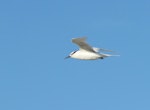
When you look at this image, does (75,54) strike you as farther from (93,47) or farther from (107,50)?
(107,50)

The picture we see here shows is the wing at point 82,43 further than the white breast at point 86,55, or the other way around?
the white breast at point 86,55

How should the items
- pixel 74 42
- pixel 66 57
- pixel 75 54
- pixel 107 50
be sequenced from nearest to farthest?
pixel 107 50
pixel 74 42
pixel 75 54
pixel 66 57

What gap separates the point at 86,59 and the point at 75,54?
9.93ft

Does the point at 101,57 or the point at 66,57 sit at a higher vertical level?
the point at 66,57

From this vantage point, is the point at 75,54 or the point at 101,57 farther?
the point at 75,54

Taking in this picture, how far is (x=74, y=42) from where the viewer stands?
3819 cm

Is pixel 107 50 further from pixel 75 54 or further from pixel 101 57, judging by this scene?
pixel 75 54

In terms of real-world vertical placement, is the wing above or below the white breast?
above

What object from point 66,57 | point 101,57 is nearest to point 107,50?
point 101,57

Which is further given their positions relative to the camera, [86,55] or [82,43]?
[86,55]

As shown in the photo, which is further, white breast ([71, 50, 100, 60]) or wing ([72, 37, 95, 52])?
white breast ([71, 50, 100, 60])

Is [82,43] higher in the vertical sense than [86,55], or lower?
higher

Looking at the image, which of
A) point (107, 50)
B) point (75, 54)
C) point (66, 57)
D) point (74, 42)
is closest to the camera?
point (107, 50)

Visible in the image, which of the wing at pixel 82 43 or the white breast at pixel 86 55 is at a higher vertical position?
the wing at pixel 82 43
